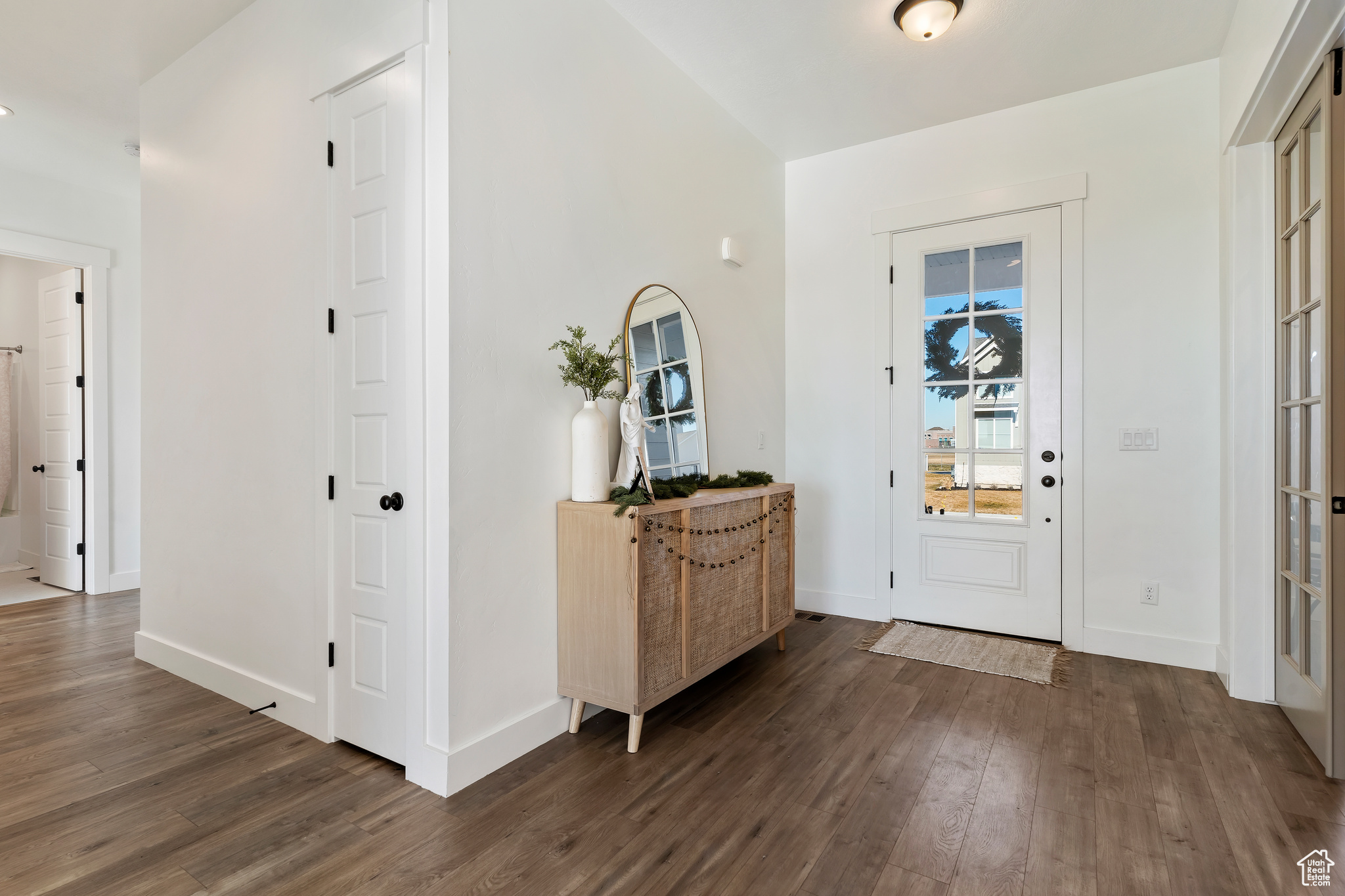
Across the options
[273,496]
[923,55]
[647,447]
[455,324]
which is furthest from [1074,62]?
[273,496]

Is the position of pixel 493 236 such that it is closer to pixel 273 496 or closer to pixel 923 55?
pixel 273 496

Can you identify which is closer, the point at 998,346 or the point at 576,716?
the point at 576,716

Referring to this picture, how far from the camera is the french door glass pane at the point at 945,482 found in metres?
3.79

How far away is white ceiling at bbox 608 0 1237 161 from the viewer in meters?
2.79

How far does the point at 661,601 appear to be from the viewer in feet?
8.10

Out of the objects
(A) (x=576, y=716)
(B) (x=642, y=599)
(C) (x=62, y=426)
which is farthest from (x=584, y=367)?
(C) (x=62, y=426)

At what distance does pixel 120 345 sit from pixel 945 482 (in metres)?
5.81

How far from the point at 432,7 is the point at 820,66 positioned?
192cm

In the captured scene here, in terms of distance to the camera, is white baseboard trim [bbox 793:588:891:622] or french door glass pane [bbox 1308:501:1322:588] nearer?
french door glass pane [bbox 1308:501:1322:588]

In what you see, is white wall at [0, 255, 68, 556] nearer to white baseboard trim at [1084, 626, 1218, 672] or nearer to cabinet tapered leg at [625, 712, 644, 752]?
cabinet tapered leg at [625, 712, 644, 752]

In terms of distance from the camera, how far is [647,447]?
2939 millimetres

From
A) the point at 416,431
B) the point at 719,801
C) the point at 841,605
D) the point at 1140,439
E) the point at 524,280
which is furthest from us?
the point at 841,605

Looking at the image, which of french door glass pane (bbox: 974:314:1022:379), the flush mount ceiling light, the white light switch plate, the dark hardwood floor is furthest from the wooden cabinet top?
the flush mount ceiling light

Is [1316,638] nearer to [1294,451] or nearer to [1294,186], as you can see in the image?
[1294,451]
